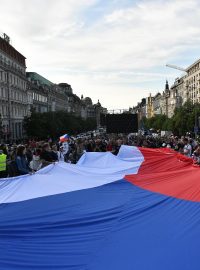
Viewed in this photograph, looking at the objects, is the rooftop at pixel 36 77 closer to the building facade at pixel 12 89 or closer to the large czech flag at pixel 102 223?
the building facade at pixel 12 89

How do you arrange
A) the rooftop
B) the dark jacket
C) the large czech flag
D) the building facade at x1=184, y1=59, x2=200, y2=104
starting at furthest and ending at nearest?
the building facade at x1=184, y1=59, x2=200, y2=104 < the rooftop < the dark jacket < the large czech flag

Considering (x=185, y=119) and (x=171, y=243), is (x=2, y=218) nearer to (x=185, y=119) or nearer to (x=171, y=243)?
(x=171, y=243)

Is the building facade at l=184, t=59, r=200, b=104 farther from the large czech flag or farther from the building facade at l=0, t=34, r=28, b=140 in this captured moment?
the large czech flag

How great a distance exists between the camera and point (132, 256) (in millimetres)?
4656

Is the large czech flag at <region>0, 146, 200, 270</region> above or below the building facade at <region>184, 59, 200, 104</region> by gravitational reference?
below

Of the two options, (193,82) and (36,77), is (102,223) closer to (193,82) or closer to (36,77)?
(36,77)

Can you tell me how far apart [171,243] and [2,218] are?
230 cm

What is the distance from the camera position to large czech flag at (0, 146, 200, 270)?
183 inches

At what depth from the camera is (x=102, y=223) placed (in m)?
5.65


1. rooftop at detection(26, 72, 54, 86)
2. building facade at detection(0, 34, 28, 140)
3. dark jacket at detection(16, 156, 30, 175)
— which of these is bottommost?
dark jacket at detection(16, 156, 30, 175)

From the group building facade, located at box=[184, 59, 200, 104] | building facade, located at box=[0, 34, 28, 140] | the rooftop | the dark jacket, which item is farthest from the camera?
building facade, located at box=[184, 59, 200, 104]

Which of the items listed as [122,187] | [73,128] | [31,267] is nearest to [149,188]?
[122,187]

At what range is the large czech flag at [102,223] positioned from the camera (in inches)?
183

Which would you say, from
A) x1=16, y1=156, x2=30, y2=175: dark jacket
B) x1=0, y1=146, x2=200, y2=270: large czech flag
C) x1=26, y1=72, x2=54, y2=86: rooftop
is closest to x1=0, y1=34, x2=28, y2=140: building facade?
x1=26, y1=72, x2=54, y2=86: rooftop
